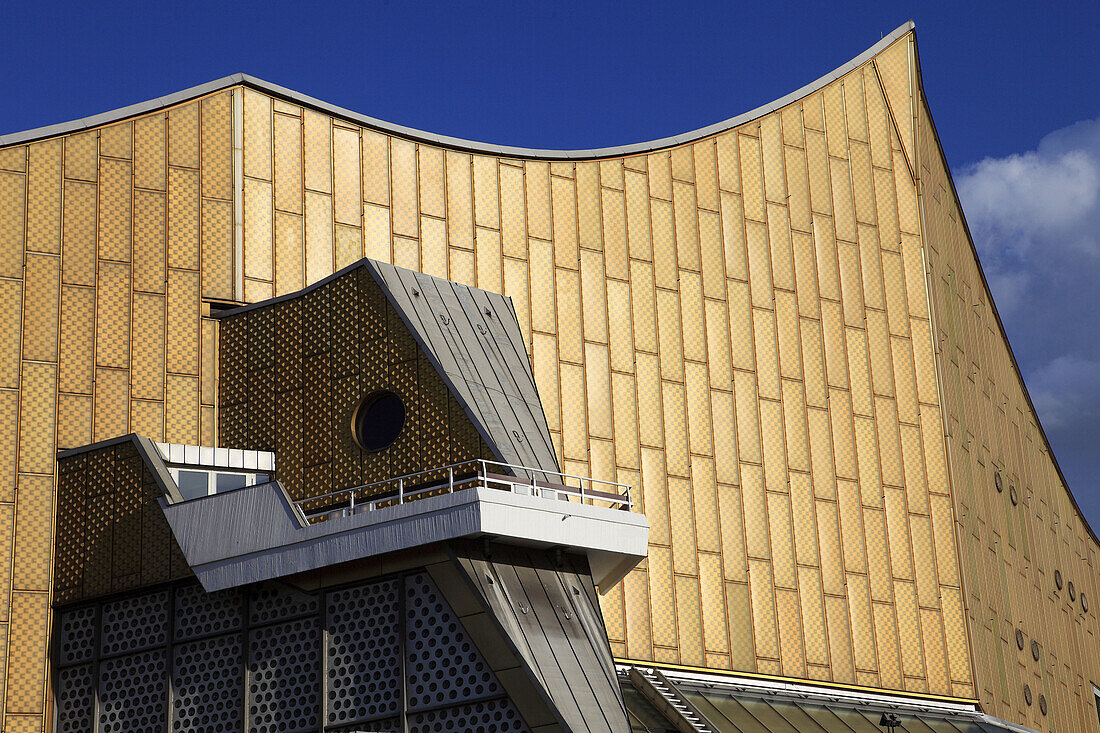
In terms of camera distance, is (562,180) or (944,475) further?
(944,475)

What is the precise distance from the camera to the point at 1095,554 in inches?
2254

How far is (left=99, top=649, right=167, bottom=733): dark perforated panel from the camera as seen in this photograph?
30500 mm

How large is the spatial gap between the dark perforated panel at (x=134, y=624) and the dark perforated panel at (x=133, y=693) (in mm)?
225

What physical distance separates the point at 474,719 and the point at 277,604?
16.2 ft

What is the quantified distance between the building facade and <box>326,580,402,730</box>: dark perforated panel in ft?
14.4

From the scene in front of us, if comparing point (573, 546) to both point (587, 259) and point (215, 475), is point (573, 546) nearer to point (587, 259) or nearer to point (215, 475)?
point (215, 475)

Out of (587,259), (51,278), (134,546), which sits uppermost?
(587,259)

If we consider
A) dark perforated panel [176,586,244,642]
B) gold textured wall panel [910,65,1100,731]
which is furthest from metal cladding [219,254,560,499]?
gold textured wall panel [910,65,1100,731]

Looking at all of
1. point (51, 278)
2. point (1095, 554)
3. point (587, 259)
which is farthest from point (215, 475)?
point (1095, 554)

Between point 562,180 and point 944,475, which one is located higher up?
point 562,180

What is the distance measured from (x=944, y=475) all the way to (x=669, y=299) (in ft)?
32.0

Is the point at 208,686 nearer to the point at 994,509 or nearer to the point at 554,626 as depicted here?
the point at 554,626

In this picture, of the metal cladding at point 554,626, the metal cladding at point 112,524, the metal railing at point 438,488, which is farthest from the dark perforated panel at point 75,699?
the metal cladding at point 554,626

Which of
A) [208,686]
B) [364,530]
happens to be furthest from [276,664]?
[364,530]
